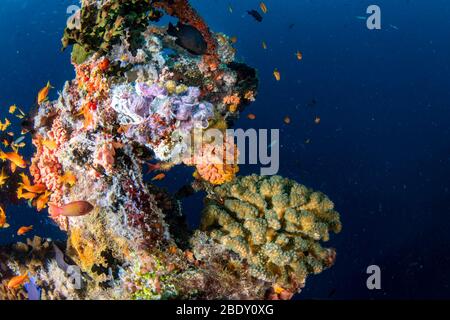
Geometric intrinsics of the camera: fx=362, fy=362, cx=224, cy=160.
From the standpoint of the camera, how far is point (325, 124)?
1222 inches

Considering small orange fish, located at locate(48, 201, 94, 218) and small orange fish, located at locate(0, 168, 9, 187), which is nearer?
small orange fish, located at locate(48, 201, 94, 218)

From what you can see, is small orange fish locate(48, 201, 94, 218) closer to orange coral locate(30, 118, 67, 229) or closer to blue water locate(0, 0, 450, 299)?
orange coral locate(30, 118, 67, 229)

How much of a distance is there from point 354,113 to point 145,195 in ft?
104

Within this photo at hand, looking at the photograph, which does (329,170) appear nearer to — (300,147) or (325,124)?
(300,147)

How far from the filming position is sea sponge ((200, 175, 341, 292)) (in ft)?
16.4

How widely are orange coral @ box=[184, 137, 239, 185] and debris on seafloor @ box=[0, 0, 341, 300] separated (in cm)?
2

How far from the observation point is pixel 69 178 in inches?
209

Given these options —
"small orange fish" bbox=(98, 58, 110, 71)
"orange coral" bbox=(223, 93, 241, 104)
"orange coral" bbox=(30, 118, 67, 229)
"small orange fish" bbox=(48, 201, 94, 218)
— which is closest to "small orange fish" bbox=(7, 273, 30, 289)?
"orange coral" bbox=(30, 118, 67, 229)

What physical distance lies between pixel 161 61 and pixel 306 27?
4683 cm

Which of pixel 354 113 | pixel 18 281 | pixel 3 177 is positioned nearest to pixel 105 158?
pixel 18 281

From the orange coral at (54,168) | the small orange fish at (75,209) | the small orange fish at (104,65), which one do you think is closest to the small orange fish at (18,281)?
the orange coral at (54,168)

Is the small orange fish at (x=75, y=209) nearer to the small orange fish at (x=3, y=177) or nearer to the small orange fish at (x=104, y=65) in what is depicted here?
the small orange fish at (x=104, y=65)

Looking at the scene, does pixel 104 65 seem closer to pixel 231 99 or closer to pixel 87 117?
pixel 87 117
